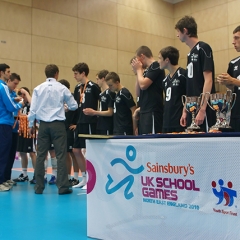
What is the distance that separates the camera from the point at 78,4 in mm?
12914

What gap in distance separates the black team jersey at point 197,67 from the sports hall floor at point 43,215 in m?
1.68

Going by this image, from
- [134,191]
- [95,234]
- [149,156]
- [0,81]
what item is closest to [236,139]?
[149,156]

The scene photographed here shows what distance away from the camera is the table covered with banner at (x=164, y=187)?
7.34 feet

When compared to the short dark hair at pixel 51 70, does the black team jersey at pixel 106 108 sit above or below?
below

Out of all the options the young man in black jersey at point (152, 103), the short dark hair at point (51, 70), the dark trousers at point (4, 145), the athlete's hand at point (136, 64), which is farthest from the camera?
the dark trousers at point (4, 145)

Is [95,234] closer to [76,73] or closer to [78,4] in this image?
[76,73]

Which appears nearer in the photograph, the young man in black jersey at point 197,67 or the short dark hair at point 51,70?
the young man in black jersey at point 197,67

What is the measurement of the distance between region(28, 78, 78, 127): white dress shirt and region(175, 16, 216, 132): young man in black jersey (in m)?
2.45

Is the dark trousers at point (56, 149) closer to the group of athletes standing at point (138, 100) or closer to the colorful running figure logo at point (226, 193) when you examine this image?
the group of athletes standing at point (138, 100)

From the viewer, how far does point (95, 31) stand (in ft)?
43.8

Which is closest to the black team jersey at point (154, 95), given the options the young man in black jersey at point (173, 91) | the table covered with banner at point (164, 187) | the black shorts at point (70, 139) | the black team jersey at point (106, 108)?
the young man in black jersey at point (173, 91)

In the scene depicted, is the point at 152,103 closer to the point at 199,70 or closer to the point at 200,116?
the point at 199,70

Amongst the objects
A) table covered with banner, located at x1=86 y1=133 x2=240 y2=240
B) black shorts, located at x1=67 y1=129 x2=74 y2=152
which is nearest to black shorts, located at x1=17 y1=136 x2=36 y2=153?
black shorts, located at x1=67 y1=129 x2=74 y2=152

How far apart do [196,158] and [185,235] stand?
518mm
